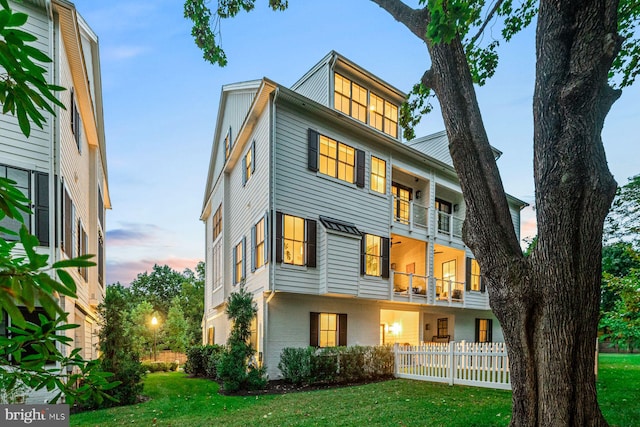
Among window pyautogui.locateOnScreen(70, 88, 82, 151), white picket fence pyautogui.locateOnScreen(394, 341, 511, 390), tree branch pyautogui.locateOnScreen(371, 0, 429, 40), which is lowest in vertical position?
white picket fence pyautogui.locateOnScreen(394, 341, 511, 390)

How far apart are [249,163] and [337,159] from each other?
351 centimetres

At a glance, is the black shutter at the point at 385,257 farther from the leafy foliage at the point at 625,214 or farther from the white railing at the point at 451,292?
the leafy foliage at the point at 625,214

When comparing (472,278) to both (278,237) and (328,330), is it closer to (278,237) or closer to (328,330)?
(328,330)

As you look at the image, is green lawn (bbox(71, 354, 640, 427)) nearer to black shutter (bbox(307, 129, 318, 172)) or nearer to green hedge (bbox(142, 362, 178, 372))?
black shutter (bbox(307, 129, 318, 172))

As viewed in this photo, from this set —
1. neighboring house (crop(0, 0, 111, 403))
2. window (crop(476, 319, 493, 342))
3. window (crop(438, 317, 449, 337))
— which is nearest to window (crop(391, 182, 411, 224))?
window (crop(438, 317, 449, 337))

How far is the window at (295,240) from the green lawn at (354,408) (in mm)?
4067

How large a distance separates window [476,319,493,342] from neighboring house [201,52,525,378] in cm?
10

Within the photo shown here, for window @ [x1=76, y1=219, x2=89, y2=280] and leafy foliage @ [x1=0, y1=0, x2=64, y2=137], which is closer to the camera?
leafy foliage @ [x1=0, y1=0, x2=64, y2=137]

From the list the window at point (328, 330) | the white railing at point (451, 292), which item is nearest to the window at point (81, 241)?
the window at point (328, 330)

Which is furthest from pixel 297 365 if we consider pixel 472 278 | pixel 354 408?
pixel 472 278

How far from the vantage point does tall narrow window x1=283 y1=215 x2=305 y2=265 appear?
1227cm

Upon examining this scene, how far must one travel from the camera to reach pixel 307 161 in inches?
511

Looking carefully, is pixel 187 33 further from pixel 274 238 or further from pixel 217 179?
pixel 217 179

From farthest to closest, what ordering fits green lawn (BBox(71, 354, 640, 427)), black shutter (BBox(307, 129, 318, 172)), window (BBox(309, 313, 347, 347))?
1. black shutter (BBox(307, 129, 318, 172))
2. window (BBox(309, 313, 347, 347))
3. green lawn (BBox(71, 354, 640, 427))
